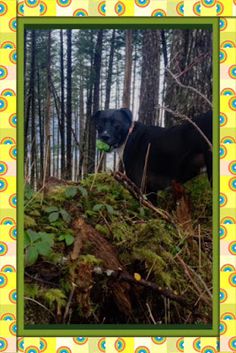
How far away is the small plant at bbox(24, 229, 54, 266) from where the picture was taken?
2152 millimetres

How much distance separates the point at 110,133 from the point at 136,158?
0.58ft

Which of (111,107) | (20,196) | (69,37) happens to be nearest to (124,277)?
(20,196)

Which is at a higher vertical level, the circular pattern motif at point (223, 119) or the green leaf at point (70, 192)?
the circular pattern motif at point (223, 119)

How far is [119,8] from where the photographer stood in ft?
7.45

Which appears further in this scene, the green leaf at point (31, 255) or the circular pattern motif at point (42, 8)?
the circular pattern motif at point (42, 8)

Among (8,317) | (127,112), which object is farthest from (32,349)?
(127,112)

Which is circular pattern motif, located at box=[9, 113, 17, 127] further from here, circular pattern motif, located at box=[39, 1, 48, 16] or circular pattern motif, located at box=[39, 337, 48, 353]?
circular pattern motif, located at box=[39, 337, 48, 353]

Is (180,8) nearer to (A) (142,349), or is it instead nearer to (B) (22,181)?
(B) (22,181)

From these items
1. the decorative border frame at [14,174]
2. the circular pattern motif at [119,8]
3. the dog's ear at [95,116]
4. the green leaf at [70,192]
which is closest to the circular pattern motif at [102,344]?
the decorative border frame at [14,174]

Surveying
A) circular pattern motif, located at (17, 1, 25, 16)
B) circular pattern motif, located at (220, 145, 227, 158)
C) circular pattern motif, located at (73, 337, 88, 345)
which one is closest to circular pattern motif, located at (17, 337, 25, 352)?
circular pattern motif, located at (73, 337, 88, 345)

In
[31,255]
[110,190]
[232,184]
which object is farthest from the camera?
[110,190]

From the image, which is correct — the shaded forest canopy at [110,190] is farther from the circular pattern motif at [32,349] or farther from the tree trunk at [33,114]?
the circular pattern motif at [32,349]

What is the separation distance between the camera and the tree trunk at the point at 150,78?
89.0 inches

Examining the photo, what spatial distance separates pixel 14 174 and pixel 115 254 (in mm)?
573
